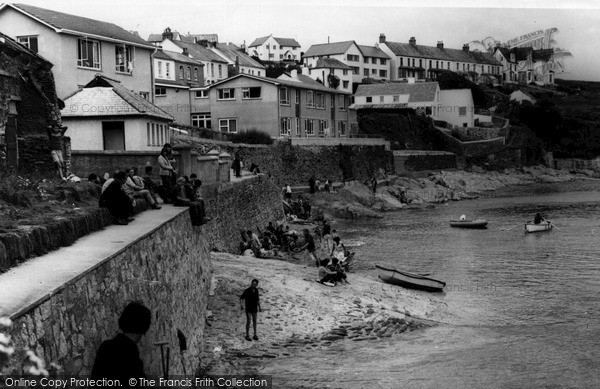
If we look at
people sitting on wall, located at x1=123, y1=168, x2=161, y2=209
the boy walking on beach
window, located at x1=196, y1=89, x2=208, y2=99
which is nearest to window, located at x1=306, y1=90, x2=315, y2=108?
window, located at x1=196, y1=89, x2=208, y2=99

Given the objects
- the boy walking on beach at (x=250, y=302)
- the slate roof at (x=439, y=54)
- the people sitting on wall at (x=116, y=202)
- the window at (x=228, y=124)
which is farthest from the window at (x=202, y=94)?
the slate roof at (x=439, y=54)

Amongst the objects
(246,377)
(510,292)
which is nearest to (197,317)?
(246,377)

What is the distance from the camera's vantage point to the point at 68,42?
3706cm

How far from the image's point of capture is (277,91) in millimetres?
61000

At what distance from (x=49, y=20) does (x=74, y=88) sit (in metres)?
3.72

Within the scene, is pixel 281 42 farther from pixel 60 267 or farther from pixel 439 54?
pixel 60 267

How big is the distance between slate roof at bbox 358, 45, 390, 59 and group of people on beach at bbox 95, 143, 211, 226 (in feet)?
337

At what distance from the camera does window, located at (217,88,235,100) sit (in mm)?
61531

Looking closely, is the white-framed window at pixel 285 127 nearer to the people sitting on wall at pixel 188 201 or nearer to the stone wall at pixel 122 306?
the people sitting on wall at pixel 188 201

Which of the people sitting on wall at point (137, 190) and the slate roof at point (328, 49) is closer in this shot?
the people sitting on wall at point (137, 190)

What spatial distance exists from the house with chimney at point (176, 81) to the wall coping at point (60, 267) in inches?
1765

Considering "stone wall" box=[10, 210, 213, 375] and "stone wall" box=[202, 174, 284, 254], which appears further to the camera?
"stone wall" box=[202, 174, 284, 254]

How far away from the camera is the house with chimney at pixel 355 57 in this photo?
116 metres

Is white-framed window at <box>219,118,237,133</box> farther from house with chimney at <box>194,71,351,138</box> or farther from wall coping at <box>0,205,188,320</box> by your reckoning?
wall coping at <box>0,205,188,320</box>
